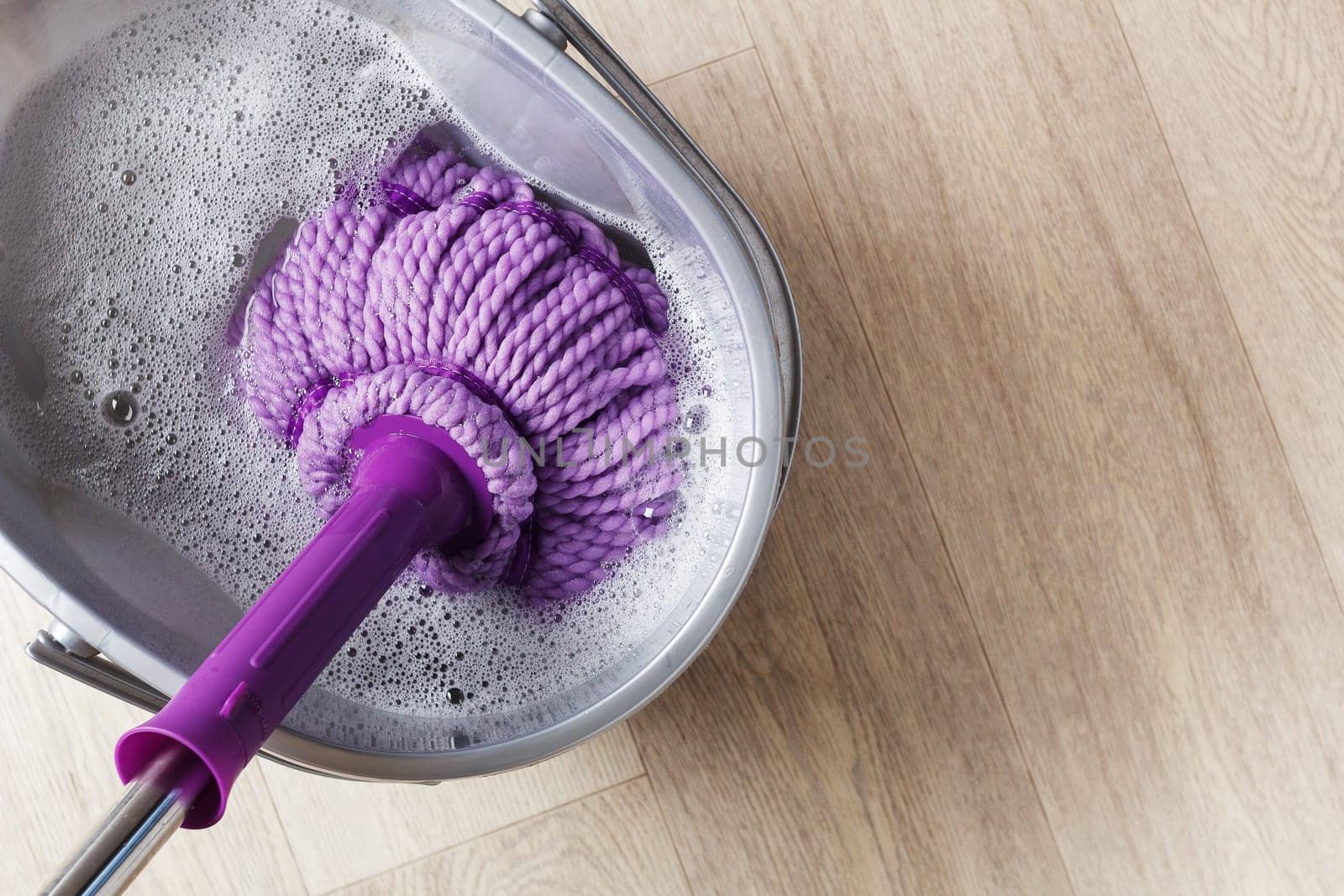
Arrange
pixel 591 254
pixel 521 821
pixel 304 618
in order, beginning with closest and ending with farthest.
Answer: pixel 304 618 < pixel 591 254 < pixel 521 821

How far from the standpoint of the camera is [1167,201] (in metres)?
0.54

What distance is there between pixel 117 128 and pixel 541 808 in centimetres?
37

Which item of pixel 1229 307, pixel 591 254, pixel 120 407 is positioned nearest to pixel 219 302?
pixel 120 407

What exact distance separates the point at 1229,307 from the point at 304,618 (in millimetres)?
489

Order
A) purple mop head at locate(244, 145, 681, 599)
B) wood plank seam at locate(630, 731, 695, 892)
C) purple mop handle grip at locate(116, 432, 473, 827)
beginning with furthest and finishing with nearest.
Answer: wood plank seam at locate(630, 731, 695, 892)
purple mop head at locate(244, 145, 681, 599)
purple mop handle grip at locate(116, 432, 473, 827)

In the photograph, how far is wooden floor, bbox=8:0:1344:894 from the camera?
0.53 meters

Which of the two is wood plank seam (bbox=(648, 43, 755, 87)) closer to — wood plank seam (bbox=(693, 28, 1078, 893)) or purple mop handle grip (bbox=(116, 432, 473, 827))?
wood plank seam (bbox=(693, 28, 1078, 893))

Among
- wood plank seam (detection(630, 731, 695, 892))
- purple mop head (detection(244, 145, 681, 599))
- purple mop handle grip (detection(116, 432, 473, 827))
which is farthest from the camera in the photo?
wood plank seam (detection(630, 731, 695, 892))

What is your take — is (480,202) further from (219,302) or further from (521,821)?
(521,821)

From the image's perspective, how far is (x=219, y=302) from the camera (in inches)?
17.0

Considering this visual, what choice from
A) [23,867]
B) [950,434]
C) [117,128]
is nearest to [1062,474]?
[950,434]

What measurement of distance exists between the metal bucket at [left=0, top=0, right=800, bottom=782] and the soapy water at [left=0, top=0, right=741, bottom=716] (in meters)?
0.01

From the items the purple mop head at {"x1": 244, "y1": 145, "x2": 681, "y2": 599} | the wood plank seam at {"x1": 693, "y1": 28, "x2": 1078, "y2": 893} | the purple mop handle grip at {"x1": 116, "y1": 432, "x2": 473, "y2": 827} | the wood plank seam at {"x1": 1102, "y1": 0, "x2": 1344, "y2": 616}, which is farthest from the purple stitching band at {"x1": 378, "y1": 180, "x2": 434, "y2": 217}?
the wood plank seam at {"x1": 1102, "y1": 0, "x2": 1344, "y2": 616}

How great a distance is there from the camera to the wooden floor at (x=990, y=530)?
0.53 meters
